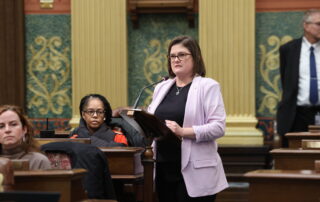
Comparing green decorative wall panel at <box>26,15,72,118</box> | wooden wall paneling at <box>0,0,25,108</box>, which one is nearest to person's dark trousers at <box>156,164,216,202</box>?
green decorative wall panel at <box>26,15,72,118</box>

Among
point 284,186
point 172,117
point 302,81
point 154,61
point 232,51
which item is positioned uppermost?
point 232,51

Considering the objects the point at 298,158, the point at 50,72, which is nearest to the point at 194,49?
the point at 298,158

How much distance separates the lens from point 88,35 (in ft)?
28.0

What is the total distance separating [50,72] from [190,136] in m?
5.55

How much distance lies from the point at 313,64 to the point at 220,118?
2847mm

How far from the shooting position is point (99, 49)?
855 cm

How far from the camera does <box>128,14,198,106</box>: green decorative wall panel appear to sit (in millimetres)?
8766

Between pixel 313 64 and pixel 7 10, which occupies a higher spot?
pixel 7 10

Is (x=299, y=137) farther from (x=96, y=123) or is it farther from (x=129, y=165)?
(x=96, y=123)

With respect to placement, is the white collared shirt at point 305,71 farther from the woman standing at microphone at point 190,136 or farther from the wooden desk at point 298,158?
the woman standing at microphone at point 190,136

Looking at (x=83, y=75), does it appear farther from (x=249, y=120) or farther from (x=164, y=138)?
(x=164, y=138)

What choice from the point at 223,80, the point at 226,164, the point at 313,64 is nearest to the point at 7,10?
the point at 223,80

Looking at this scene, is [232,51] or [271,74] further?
[271,74]

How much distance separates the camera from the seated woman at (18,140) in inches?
134
